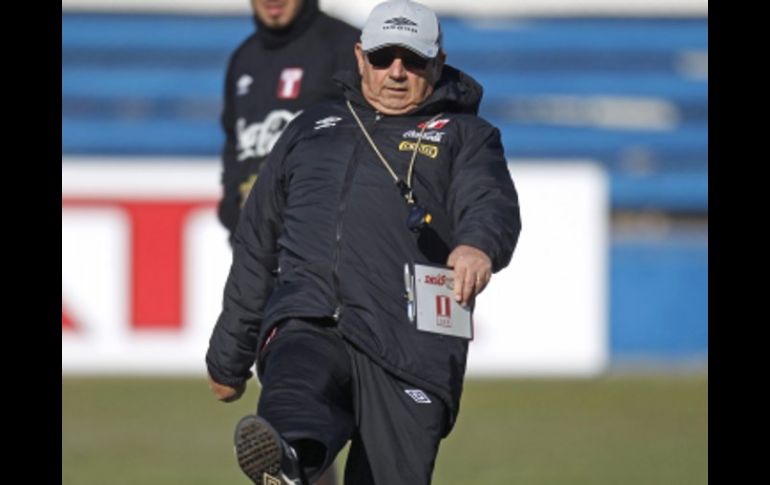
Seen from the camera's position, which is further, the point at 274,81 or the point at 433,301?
the point at 274,81

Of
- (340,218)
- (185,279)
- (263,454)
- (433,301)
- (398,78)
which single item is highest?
(398,78)

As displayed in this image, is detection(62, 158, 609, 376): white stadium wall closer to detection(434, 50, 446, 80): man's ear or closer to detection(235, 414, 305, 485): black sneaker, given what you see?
detection(434, 50, 446, 80): man's ear

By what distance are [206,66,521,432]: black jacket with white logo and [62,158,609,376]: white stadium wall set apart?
7.32 metres

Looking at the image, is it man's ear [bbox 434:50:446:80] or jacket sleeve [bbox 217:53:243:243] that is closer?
man's ear [bbox 434:50:446:80]

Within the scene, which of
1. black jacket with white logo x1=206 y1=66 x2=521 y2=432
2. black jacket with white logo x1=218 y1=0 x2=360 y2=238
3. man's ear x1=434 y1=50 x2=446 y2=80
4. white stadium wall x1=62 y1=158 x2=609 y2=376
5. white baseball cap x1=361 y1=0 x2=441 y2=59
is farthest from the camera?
white stadium wall x1=62 y1=158 x2=609 y2=376

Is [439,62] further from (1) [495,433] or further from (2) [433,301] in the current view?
(1) [495,433]

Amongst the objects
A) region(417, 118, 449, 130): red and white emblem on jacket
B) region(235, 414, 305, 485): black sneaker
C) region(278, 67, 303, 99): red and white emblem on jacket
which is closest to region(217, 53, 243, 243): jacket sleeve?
region(278, 67, 303, 99): red and white emblem on jacket

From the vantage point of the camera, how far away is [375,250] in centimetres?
686

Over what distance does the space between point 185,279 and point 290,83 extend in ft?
18.5

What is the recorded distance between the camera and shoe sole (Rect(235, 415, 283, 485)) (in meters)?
6.25

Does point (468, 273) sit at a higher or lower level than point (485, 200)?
lower

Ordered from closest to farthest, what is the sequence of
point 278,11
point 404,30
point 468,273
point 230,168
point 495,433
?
point 468,273 < point 404,30 < point 278,11 < point 230,168 < point 495,433

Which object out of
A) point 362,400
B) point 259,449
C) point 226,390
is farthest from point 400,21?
point 259,449
